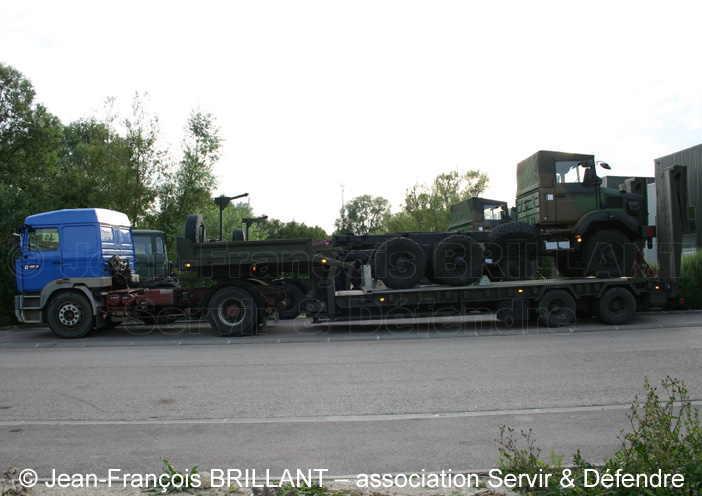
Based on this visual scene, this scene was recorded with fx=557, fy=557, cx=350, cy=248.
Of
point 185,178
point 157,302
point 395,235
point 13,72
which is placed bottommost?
point 157,302

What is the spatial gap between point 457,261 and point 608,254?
3826 millimetres

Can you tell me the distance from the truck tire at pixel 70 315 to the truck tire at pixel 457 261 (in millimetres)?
8078

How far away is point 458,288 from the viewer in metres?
12.6

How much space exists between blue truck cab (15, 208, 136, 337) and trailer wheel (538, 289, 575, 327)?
10.1m

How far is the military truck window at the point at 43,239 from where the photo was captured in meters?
12.9

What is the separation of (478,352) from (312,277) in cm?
437

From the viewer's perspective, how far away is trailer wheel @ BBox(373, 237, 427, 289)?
12883 millimetres

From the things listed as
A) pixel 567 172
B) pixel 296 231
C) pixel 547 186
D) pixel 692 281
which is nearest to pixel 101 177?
pixel 547 186

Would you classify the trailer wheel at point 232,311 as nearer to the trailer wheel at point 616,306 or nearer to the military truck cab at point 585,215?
the military truck cab at point 585,215

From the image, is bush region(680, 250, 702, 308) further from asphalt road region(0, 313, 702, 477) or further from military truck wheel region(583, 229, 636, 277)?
asphalt road region(0, 313, 702, 477)

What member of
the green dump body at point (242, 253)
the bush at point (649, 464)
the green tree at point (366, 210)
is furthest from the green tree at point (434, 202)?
the green tree at point (366, 210)

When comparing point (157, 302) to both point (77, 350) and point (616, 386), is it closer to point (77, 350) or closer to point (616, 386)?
point (77, 350)

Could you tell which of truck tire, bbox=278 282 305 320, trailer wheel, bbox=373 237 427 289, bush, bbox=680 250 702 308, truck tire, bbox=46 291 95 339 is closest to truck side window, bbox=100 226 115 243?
truck tire, bbox=46 291 95 339

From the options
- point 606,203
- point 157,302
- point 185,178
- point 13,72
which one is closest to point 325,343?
point 157,302
